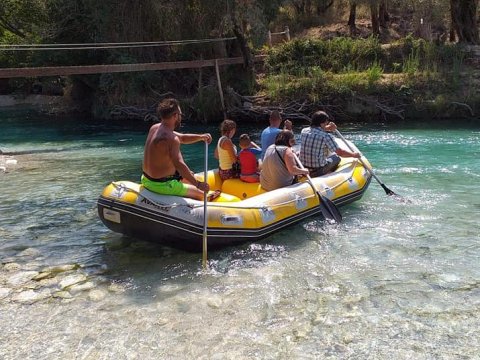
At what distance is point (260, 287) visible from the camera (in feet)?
16.0

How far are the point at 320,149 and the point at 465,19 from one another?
45.7 ft

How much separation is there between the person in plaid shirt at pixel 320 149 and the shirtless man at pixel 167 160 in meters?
2.05

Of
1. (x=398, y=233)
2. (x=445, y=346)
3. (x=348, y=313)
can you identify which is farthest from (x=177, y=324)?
(x=398, y=233)

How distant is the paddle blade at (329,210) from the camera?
A: 21.2ft

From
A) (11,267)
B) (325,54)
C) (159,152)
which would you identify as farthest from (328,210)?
(325,54)

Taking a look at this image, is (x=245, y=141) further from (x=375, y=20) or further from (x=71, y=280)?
(x=375, y=20)

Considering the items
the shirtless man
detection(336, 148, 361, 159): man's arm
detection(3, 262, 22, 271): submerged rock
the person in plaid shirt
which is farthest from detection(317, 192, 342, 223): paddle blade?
detection(3, 262, 22, 271): submerged rock

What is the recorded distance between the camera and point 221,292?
4805 millimetres

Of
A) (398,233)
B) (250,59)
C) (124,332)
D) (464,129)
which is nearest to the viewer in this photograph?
(124,332)

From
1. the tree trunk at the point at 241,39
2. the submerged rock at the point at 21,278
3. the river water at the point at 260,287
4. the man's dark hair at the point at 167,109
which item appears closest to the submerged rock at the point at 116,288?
the river water at the point at 260,287

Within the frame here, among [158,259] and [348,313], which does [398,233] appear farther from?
[158,259]

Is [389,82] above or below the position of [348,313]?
above

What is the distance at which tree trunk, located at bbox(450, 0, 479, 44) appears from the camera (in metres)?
18.1

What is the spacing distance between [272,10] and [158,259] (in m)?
13.9
